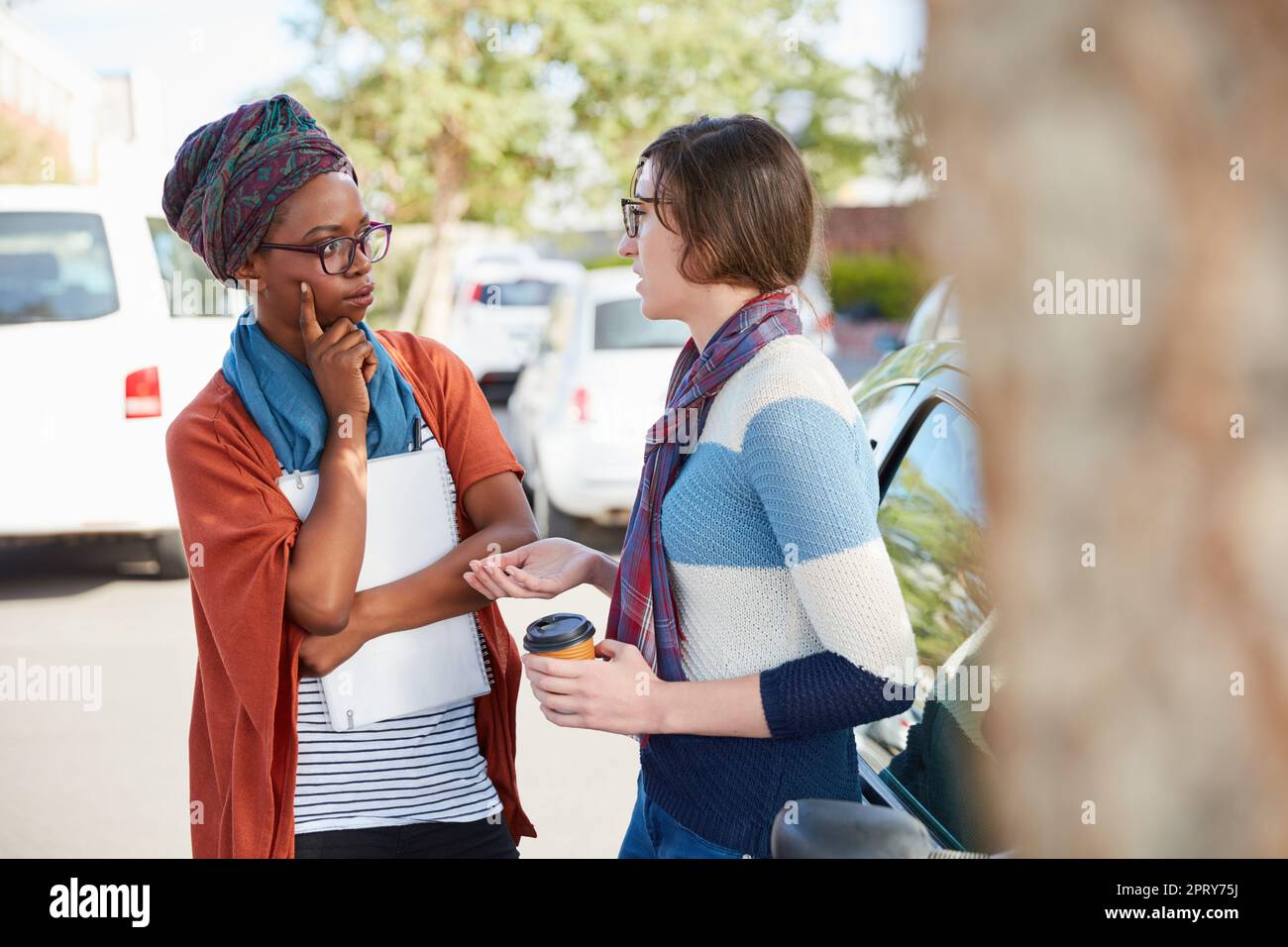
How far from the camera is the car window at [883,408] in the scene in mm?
2660

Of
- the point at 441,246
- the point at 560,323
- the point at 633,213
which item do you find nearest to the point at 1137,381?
the point at 633,213

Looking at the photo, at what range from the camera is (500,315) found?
16031 millimetres

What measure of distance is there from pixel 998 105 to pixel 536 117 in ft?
56.6

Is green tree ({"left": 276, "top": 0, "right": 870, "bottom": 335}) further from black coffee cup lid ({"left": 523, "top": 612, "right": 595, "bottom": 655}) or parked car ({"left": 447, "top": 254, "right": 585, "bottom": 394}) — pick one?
black coffee cup lid ({"left": 523, "top": 612, "right": 595, "bottom": 655})

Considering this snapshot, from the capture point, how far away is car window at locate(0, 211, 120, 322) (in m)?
7.10

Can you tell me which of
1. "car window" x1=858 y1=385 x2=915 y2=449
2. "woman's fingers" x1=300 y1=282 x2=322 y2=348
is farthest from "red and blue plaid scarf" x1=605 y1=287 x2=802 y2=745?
"car window" x1=858 y1=385 x2=915 y2=449

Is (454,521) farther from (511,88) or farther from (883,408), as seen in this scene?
(511,88)

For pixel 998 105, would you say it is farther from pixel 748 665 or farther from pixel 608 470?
pixel 608 470

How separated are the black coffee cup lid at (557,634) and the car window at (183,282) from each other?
5.94 metres

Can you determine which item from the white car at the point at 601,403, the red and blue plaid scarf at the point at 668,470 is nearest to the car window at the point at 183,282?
the white car at the point at 601,403

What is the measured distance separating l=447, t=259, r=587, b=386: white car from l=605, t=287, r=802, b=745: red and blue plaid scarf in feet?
41.3

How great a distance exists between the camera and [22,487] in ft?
22.8
